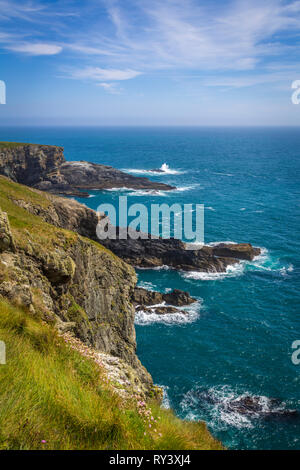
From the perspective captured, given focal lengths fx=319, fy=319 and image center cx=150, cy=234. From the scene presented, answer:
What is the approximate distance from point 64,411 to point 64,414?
5cm

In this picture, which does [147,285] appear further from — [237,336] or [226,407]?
[226,407]

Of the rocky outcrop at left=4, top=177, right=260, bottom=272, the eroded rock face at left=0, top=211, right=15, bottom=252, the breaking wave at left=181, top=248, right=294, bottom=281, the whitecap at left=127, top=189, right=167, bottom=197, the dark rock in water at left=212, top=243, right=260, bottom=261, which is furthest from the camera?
the whitecap at left=127, top=189, right=167, bottom=197

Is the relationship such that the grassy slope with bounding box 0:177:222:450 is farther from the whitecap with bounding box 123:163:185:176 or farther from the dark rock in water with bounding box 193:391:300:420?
the whitecap with bounding box 123:163:185:176

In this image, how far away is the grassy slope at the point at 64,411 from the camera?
15.0 feet

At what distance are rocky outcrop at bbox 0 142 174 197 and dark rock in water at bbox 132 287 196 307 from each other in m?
61.2

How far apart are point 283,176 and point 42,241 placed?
133 metres

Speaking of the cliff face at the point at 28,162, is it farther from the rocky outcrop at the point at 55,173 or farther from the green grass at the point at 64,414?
the green grass at the point at 64,414

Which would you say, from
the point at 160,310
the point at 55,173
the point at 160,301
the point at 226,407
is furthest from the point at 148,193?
the point at 226,407

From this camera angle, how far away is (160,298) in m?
45.6

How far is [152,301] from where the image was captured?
44938mm

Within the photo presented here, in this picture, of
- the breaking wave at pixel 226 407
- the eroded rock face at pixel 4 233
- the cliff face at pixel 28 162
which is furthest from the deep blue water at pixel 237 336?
the cliff face at pixel 28 162

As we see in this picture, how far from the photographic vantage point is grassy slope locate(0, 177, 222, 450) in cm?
457

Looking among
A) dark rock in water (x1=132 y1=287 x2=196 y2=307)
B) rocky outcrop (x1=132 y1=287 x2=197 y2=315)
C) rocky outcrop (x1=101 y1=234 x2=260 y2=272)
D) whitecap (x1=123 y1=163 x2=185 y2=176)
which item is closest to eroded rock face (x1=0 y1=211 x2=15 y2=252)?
rocky outcrop (x1=132 y1=287 x2=197 y2=315)
